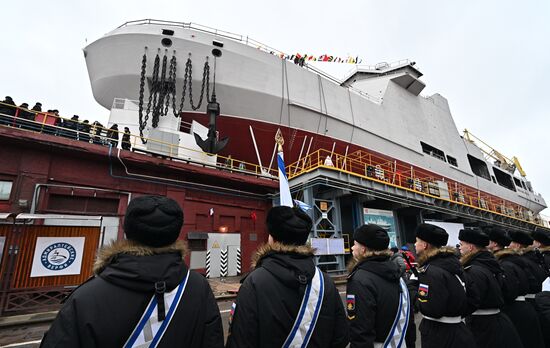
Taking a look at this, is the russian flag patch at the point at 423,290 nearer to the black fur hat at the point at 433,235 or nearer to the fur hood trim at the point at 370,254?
the black fur hat at the point at 433,235

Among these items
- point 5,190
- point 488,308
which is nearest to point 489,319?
point 488,308

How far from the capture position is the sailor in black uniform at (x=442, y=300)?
2986 mm

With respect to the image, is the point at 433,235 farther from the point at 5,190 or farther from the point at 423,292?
the point at 5,190

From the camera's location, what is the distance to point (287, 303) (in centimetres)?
199

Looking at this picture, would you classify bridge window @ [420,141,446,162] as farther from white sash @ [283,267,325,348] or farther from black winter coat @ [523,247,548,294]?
white sash @ [283,267,325,348]

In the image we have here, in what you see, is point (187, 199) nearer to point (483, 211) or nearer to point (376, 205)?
point (376, 205)

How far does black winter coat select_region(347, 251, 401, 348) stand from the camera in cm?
255

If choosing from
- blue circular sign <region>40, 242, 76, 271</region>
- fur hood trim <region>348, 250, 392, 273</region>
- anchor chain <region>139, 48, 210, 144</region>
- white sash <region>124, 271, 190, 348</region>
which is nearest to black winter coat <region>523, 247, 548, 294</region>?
fur hood trim <region>348, 250, 392, 273</region>

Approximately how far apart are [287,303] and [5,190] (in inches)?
446

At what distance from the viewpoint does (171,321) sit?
60.5 inches

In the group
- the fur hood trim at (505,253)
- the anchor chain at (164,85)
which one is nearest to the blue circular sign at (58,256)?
the anchor chain at (164,85)

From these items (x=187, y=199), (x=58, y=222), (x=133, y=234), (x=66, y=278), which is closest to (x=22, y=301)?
(x=66, y=278)

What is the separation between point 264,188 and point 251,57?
7551 mm

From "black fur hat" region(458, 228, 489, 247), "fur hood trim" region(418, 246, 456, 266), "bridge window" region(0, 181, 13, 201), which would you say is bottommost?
"fur hood trim" region(418, 246, 456, 266)
